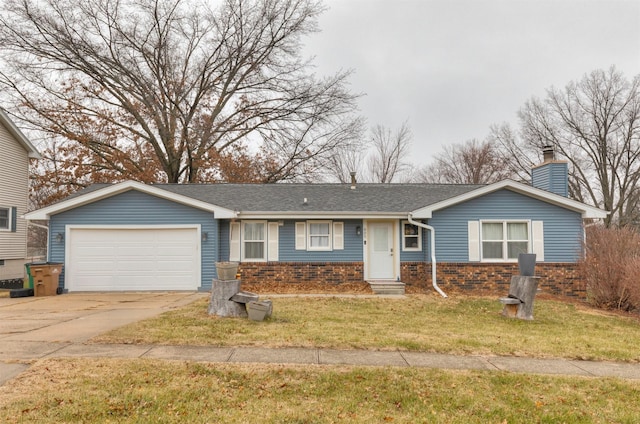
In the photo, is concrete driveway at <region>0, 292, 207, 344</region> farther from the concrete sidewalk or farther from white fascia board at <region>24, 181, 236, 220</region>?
white fascia board at <region>24, 181, 236, 220</region>

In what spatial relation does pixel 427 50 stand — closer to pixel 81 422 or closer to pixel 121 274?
pixel 121 274

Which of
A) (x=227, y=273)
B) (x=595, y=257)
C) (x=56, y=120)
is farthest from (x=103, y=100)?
(x=595, y=257)

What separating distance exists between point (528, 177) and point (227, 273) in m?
30.3

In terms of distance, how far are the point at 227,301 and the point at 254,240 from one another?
19.7ft

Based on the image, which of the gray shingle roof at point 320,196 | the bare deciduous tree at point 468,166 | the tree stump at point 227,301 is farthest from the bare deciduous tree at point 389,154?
the tree stump at point 227,301

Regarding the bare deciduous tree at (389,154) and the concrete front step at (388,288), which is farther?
the bare deciduous tree at (389,154)

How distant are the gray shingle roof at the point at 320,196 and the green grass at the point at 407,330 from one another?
4498 mm

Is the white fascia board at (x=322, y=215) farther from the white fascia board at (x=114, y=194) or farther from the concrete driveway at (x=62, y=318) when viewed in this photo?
the concrete driveway at (x=62, y=318)

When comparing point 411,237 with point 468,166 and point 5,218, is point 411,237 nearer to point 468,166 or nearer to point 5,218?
point 5,218

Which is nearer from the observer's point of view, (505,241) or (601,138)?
(505,241)

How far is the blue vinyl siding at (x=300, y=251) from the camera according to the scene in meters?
14.0

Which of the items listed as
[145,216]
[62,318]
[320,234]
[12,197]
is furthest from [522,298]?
[12,197]

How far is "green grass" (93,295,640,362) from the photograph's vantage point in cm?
619

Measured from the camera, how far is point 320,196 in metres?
15.6
